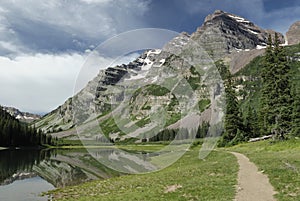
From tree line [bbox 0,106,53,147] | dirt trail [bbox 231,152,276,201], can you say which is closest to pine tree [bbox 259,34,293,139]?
dirt trail [bbox 231,152,276,201]

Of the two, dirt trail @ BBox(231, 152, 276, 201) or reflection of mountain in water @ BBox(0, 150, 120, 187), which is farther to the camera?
reflection of mountain in water @ BBox(0, 150, 120, 187)

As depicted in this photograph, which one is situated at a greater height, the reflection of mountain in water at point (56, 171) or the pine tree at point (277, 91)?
the pine tree at point (277, 91)

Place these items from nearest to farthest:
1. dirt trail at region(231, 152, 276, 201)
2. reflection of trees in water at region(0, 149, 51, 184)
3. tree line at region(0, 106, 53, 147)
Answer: dirt trail at region(231, 152, 276, 201), reflection of trees in water at region(0, 149, 51, 184), tree line at region(0, 106, 53, 147)

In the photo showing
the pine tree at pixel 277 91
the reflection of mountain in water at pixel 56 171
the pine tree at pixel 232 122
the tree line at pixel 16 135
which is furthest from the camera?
the tree line at pixel 16 135

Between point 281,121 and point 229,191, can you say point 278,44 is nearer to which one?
point 281,121

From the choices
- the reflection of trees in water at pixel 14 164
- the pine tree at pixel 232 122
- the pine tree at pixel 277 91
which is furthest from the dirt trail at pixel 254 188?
the pine tree at pixel 232 122

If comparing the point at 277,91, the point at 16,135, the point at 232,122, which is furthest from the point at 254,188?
the point at 16,135

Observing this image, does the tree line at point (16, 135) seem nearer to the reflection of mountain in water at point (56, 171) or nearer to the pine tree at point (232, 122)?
the reflection of mountain in water at point (56, 171)

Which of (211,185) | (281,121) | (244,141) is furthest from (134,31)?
(244,141)

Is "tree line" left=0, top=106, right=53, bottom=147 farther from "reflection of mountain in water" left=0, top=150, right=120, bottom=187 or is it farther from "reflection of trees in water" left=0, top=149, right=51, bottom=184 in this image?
"reflection of mountain in water" left=0, top=150, right=120, bottom=187

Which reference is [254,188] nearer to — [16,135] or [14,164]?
[14,164]

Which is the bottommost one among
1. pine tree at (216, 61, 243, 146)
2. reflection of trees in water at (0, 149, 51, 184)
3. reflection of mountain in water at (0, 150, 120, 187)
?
reflection of mountain in water at (0, 150, 120, 187)

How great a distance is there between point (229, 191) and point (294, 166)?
9580 millimetres

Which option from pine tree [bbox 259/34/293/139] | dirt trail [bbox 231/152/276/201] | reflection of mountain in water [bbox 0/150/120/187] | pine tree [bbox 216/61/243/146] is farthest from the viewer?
pine tree [bbox 216/61/243/146]
